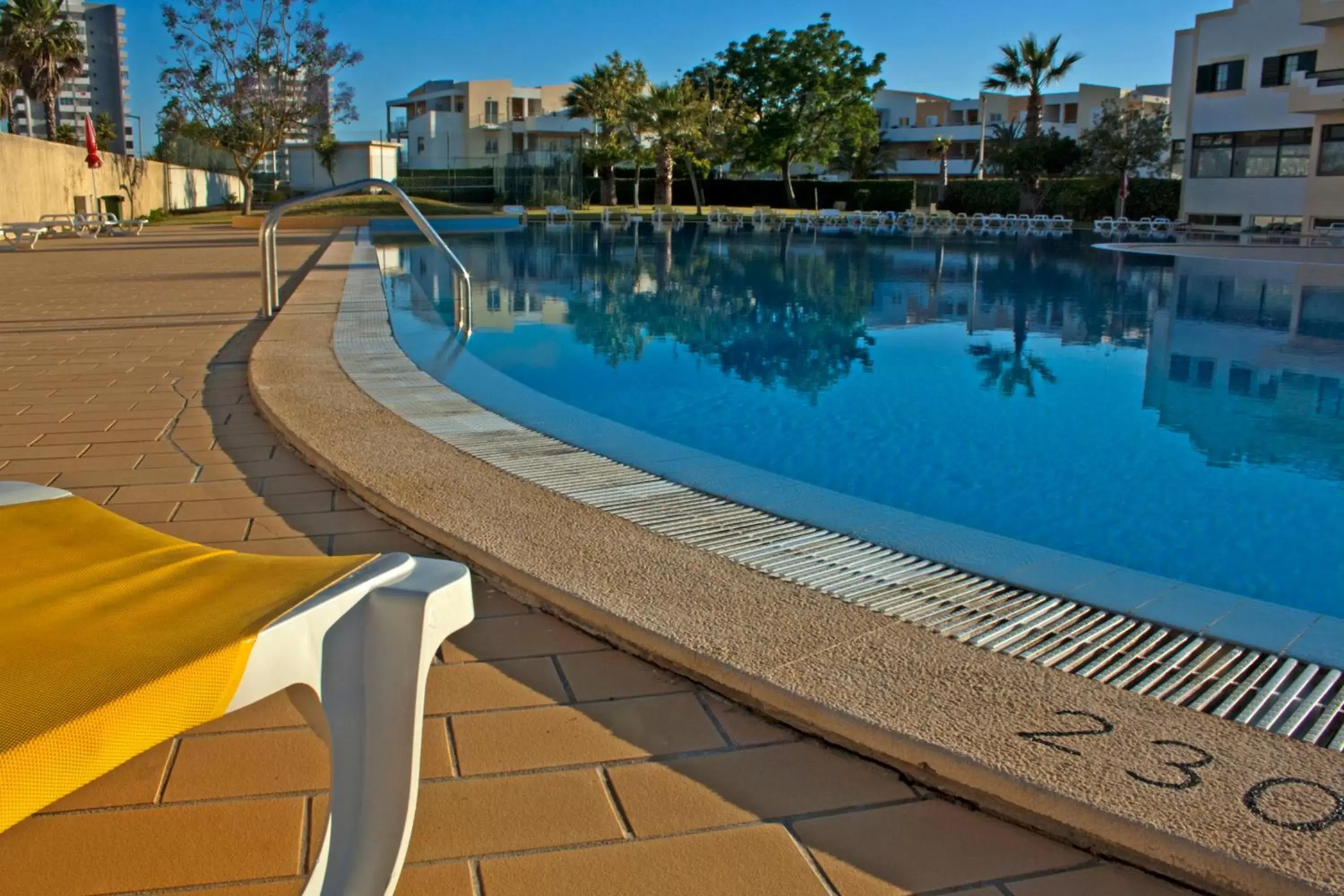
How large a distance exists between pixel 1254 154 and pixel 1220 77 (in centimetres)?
259

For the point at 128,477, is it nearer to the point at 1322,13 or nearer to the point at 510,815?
the point at 510,815

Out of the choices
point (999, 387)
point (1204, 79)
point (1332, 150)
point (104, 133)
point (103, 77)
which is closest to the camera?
point (999, 387)

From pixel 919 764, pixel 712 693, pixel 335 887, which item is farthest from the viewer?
pixel 712 693

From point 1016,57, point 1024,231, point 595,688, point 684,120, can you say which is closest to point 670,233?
point 1024,231

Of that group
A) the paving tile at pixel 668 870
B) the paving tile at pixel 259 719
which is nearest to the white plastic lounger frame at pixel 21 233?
the paving tile at pixel 259 719

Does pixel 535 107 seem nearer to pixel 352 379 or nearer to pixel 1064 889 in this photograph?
pixel 352 379

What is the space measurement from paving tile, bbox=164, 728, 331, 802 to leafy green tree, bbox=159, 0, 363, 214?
30045mm

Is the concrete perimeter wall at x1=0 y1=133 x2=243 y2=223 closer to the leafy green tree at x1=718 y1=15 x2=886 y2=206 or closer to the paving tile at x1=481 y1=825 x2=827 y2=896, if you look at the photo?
the leafy green tree at x1=718 y1=15 x2=886 y2=206

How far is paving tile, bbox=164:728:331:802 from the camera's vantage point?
6.13ft

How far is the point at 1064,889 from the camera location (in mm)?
1642

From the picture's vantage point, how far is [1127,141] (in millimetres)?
31797

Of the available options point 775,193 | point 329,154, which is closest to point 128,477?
point 775,193

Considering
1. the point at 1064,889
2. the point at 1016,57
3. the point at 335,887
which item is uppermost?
the point at 1016,57

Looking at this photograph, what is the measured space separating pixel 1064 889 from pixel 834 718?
51 cm
